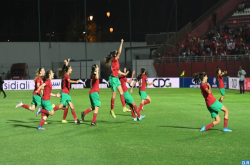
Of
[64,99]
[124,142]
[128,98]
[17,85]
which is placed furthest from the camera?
[17,85]

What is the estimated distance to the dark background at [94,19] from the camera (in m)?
60.6

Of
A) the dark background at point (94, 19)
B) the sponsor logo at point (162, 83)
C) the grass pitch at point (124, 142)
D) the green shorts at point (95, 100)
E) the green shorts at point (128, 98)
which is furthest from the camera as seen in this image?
the dark background at point (94, 19)

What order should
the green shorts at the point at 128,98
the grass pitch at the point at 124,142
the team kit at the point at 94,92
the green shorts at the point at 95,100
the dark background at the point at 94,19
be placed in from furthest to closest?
1. the dark background at the point at 94,19
2. the green shorts at the point at 128,98
3. the green shorts at the point at 95,100
4. the team kit at the point at 94,92
5. the grass pitch at the point at 124,142

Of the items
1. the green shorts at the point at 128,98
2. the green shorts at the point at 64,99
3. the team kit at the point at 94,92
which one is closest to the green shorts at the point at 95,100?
the team kit at the point at 94,92

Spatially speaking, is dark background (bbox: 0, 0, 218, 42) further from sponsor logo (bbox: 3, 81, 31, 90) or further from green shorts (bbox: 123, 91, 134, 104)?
green shorts (bbox: 123, 91, 134, 104)

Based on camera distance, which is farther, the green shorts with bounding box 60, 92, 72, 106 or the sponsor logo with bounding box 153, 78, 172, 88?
the sponsor logo with bounding box 153, 78, 172, 88

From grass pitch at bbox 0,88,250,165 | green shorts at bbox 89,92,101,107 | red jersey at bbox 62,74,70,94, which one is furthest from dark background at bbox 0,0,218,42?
green shorts at bbox 89,92,101,107

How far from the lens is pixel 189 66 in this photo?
47.1 m

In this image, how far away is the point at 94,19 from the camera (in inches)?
2537

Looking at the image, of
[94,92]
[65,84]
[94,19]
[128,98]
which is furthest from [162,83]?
[94,92]

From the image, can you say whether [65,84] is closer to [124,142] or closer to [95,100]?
[95,100]

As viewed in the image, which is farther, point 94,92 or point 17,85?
point 17,85

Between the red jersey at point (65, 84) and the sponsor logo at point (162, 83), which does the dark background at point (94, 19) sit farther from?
the red jersey at point (65, 84)

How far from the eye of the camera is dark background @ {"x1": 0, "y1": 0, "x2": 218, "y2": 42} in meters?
60.6
